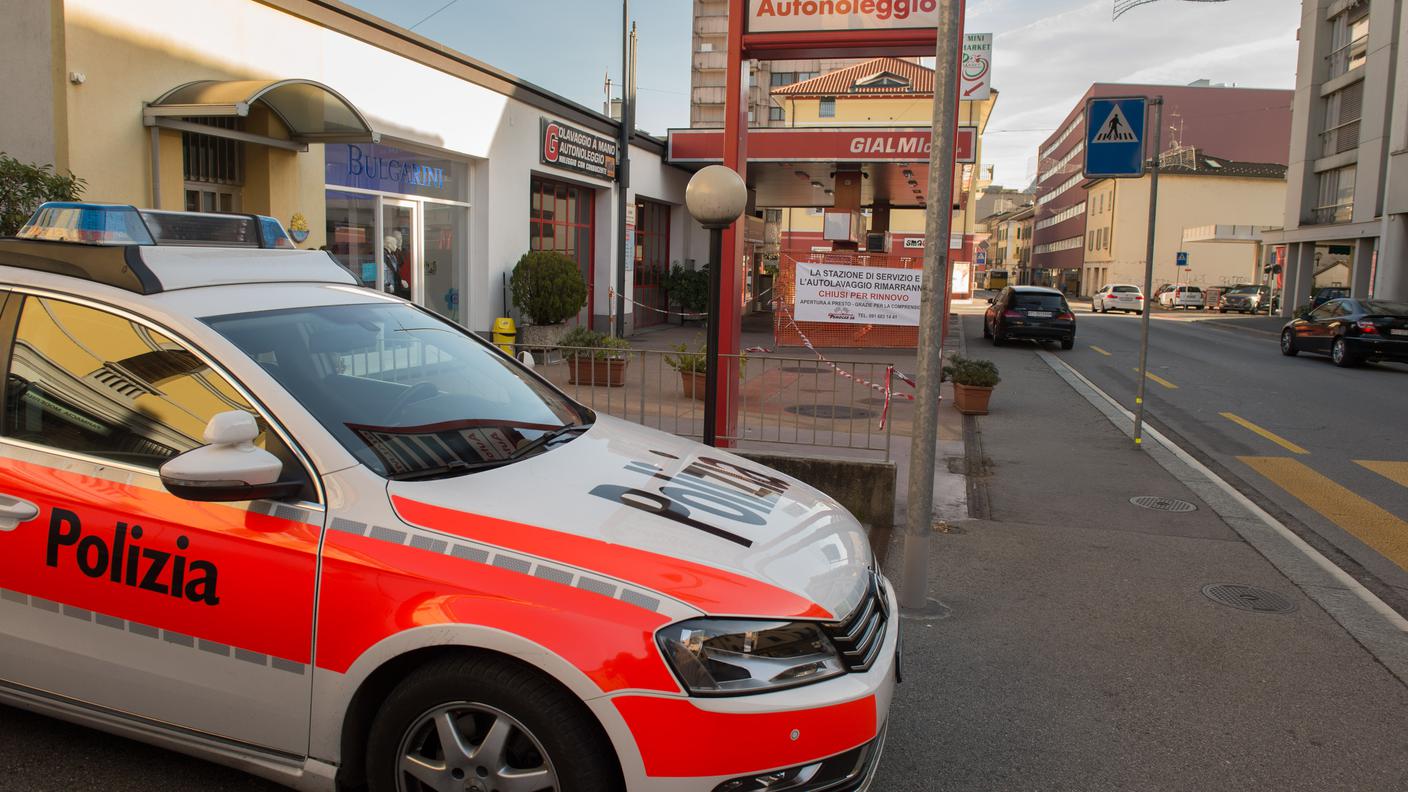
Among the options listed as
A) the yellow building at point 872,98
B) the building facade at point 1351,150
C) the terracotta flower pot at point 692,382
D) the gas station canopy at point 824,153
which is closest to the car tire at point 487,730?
the terracotta flower pot at point 692,382

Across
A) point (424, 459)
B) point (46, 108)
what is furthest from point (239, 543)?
point (46, 108)

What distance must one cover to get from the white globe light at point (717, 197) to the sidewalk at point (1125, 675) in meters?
2.42

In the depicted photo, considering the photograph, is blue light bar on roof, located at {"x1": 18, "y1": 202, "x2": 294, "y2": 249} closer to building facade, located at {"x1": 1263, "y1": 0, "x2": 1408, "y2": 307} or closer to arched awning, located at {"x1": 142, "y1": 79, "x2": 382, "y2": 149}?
arched awning, located at {"x1": 142, "y1": 79, "x2": 382, "y2": 149}

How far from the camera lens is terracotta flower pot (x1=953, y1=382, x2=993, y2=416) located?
12.1 meters

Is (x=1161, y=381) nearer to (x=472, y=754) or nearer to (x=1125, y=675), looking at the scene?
(x=1125, y=675)

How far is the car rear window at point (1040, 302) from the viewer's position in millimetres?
23016

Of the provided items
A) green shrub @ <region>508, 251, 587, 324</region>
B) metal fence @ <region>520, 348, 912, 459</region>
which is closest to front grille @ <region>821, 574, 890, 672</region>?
metal fence @ <region>520, 348, 912, 459</region>

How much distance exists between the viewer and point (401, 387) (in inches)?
138

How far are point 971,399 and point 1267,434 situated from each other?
133 inches

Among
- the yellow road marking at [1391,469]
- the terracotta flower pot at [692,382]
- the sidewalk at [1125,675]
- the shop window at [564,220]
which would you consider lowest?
the sidewalk at [1125,675]

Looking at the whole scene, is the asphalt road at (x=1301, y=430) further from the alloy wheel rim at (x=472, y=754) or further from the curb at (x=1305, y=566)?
the alloy wheel rim at (x=472, y=754)

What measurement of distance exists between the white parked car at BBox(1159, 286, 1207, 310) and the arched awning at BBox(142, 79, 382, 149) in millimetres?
53301

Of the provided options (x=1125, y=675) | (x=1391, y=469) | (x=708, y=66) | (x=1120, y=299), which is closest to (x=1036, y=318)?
(x=1391, y=469)

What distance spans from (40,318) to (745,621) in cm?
255
